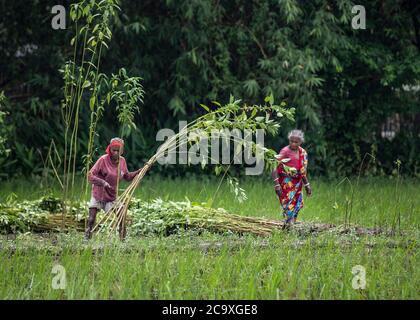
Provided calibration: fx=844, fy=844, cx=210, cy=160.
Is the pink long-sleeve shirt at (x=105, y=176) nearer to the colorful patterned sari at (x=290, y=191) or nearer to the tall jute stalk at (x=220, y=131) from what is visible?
the tall jute stalk at (x=220, y=131)

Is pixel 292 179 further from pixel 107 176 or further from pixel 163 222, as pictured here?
pixel 107 176

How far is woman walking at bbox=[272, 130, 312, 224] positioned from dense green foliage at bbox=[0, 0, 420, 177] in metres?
6.37

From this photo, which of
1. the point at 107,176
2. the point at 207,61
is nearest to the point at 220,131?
the point at 107,176

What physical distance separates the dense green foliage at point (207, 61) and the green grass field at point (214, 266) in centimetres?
757

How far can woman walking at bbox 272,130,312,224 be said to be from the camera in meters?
8.96

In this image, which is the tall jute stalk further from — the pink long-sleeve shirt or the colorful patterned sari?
the colorful patterned sari

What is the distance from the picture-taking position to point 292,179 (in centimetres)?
909

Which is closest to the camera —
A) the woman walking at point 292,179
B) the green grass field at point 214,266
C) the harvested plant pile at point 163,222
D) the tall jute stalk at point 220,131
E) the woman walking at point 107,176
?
the green grass field at point 214,266

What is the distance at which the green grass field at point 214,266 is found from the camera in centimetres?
581

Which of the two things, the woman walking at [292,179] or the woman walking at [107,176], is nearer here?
the woman walking at [107,176]

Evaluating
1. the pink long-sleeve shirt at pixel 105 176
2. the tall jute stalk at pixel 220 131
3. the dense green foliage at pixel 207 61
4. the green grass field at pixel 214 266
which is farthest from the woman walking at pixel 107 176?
the dense green foliage at pixel 207 61

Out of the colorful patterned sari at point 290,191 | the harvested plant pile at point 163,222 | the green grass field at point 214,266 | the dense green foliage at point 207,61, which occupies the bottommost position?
the green grass field at point 214,266

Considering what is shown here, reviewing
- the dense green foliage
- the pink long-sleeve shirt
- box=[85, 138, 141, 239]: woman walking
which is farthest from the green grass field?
the dense green foliage

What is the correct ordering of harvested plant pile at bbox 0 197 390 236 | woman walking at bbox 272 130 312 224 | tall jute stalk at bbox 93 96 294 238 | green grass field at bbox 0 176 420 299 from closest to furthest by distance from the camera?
green grass field at bbox 0 176 420 299 < tall jute stalk at bbox 93 96 294 238 < harvested plant pile at bbox 0 197 390 236 < woman walking at bbox 272 130 312 224
